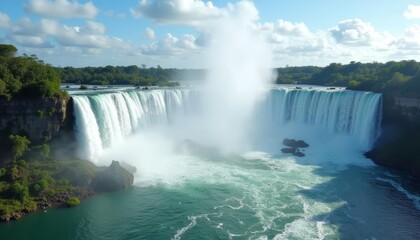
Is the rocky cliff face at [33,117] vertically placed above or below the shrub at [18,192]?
above

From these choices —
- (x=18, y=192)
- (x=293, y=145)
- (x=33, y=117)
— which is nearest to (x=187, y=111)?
(x=293, y=145)

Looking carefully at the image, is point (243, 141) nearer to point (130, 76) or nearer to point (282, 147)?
point (282, 147)

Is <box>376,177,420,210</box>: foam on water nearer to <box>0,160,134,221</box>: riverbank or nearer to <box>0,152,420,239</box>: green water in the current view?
<box>0,152,420,239</box>: green water

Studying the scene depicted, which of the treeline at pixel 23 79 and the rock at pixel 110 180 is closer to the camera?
the rock at pixel 110 180

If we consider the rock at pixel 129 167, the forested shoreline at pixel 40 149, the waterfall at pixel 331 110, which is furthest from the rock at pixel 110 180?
the waterfall at pixel 331 110

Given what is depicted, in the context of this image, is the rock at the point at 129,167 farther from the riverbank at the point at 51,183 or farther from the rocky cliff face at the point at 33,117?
the rocky cliff face at the point at 33,117

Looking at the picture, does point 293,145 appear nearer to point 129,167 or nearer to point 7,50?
point 129,167

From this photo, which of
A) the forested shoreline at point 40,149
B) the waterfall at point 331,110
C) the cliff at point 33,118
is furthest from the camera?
the waterfall at point 331,110
